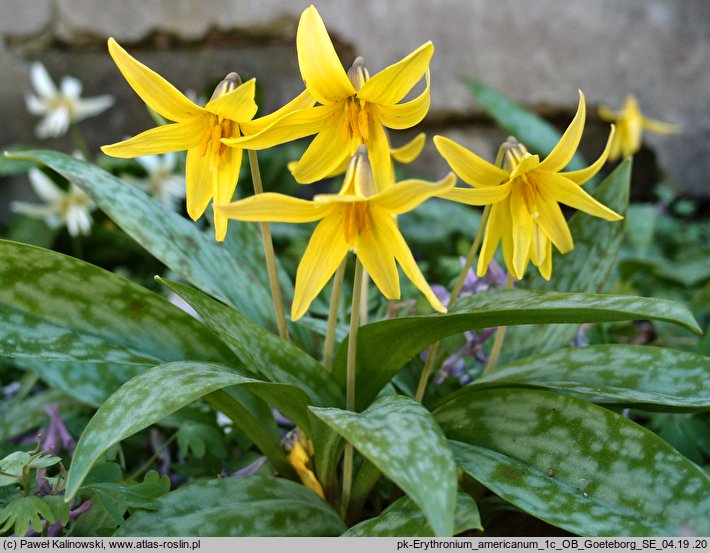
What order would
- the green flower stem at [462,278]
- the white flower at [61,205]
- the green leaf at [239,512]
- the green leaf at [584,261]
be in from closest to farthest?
the green leaf at [239,512], the green flower stem at [462,278], the green leaf at [584,261], the white flower at [61,205]

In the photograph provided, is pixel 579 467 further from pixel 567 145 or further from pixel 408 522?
pixel 567 145

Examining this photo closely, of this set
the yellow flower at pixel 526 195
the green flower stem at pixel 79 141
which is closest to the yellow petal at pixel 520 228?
the yellow flower at pixel 526 195

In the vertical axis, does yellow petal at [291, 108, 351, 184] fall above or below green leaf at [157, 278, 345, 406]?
above

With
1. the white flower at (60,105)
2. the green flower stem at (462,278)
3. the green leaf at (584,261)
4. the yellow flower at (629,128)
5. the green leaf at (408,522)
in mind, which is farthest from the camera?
the yellow flower at (629,128)

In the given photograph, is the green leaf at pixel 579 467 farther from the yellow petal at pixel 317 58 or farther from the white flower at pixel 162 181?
the white flower at pixel 162 181

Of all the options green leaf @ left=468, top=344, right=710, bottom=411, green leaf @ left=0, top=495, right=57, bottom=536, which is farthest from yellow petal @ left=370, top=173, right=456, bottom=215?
green leaf @ left=0, top=495, right=57, bottom=536

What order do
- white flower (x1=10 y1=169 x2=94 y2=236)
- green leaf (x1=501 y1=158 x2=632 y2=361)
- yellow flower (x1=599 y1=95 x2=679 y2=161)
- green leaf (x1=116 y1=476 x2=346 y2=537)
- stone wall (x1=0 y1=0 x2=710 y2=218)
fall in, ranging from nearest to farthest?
1. green leaf (x1=116 y1=476 x2=346 y2=537)
2. green leaf (x1=501 y1=158 x2=632 y2=361)
3. white flower (x1=10 y1=169 x2=94 y2=236)
4. yellow flower (x1=599 y1=95 x2=679 y2=161)
5. stone wall (x1=0 y1=0 x2=710 y2=218)

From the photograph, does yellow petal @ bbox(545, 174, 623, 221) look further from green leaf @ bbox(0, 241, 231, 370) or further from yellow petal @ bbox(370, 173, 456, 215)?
green leaf @ bbox(0, 241, 231, 370)
